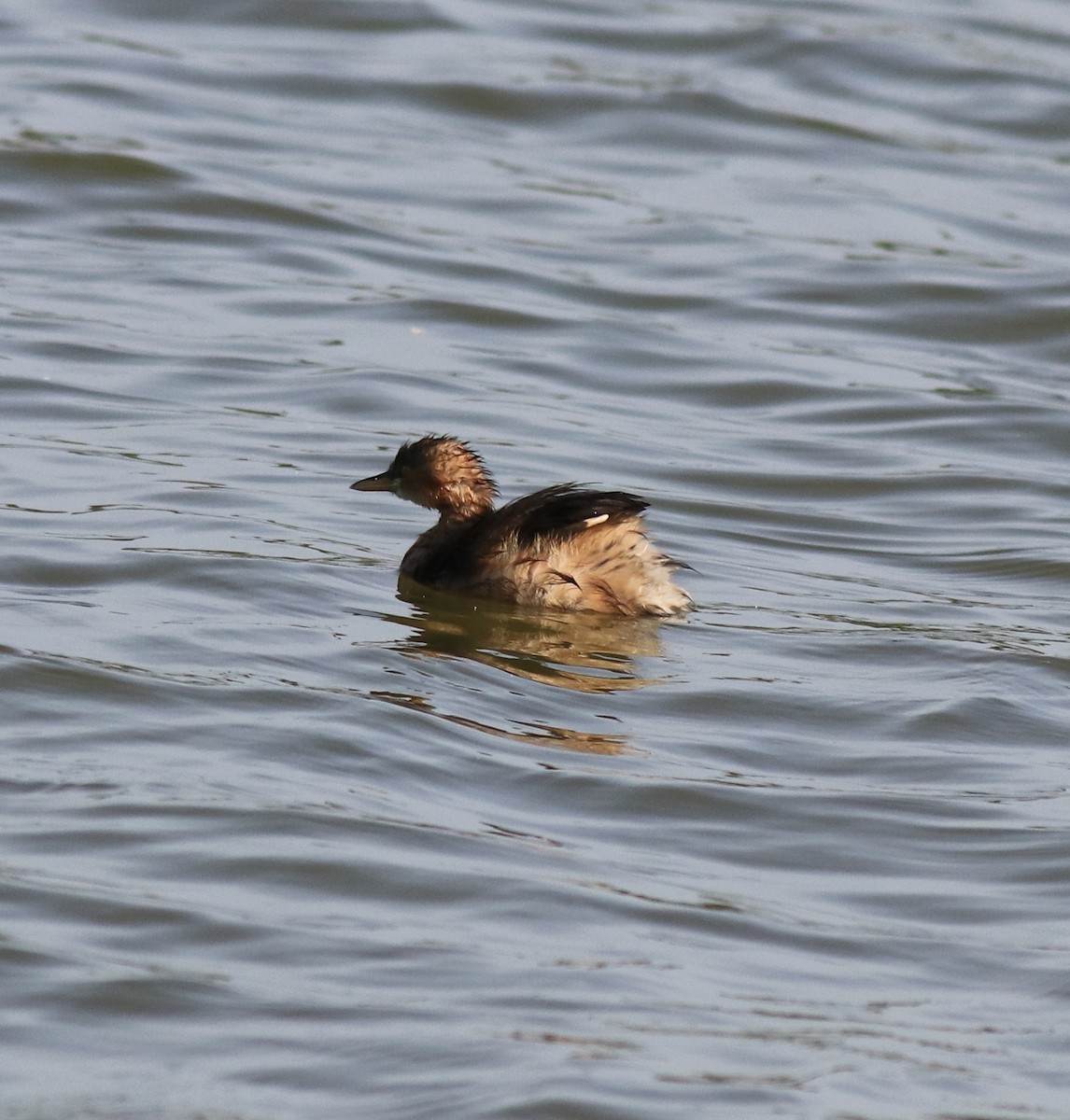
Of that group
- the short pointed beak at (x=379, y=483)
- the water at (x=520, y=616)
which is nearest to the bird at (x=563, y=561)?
the water at (x=520, y=616)

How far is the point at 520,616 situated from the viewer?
25.8 ft

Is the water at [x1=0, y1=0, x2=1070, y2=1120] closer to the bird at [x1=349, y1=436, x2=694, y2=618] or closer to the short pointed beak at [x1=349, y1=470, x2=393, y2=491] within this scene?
the bird at [x1=349, y1=436, x2=694, y2=618]

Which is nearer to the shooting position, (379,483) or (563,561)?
(563,561)

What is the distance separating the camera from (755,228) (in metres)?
14.6

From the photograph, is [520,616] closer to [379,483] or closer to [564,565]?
[564,565]

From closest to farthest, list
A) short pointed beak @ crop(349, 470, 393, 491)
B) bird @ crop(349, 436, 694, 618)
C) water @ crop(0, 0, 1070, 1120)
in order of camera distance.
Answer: water @ crop(0, 0, 1070, 1120) < bird @ crop(349, 436, 694, 618) < short pointed beak @ crop(349, 470, 393, 491)

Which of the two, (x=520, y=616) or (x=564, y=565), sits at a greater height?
Result: (x=564, y=565)

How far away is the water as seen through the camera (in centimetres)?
475

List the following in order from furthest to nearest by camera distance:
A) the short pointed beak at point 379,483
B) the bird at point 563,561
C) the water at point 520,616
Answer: the short pointed beak at point 379,483 < the bird at point 563,561 < the water at point 520,616

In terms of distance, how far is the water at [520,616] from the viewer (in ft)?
15.6

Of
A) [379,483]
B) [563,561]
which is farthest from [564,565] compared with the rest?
[379,483]

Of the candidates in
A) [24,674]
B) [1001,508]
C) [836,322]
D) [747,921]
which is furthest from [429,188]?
[747,921]

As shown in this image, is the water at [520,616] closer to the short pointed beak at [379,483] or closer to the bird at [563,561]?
the bird at [563,561]

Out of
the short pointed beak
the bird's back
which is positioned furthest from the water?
the short pointed beak
